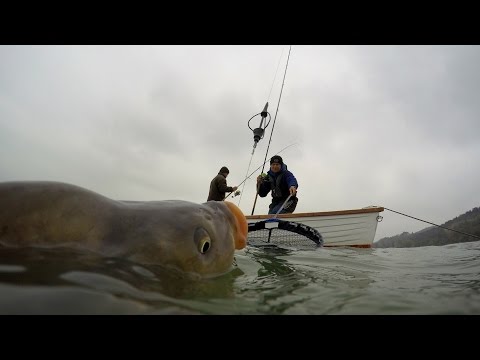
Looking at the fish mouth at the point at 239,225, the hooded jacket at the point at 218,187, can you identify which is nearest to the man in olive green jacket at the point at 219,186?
the hooded jacket at the point at 218,187

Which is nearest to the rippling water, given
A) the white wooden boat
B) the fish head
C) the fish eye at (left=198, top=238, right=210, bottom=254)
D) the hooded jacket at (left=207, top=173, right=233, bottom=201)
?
the fish head

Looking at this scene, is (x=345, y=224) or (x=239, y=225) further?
(x=345, y=224)

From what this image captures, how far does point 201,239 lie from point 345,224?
693 cm

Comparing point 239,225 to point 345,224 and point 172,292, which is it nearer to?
point 172,292

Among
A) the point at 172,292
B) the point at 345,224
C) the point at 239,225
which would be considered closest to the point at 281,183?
the point at 345,224

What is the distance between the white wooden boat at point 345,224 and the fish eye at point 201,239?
568 cm

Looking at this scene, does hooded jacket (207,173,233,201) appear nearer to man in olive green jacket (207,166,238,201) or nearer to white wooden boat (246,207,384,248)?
man in olive green jacket (207,166,238,201)

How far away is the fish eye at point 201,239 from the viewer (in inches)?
75.6

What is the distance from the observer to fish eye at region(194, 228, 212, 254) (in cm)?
192

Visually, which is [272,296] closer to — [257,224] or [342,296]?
[342,296]

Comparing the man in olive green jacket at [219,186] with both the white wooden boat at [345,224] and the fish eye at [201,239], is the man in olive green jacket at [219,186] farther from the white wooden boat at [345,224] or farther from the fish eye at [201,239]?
the fish eye at [201,239]

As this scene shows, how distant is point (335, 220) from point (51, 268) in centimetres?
755

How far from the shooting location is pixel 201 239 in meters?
1.93
